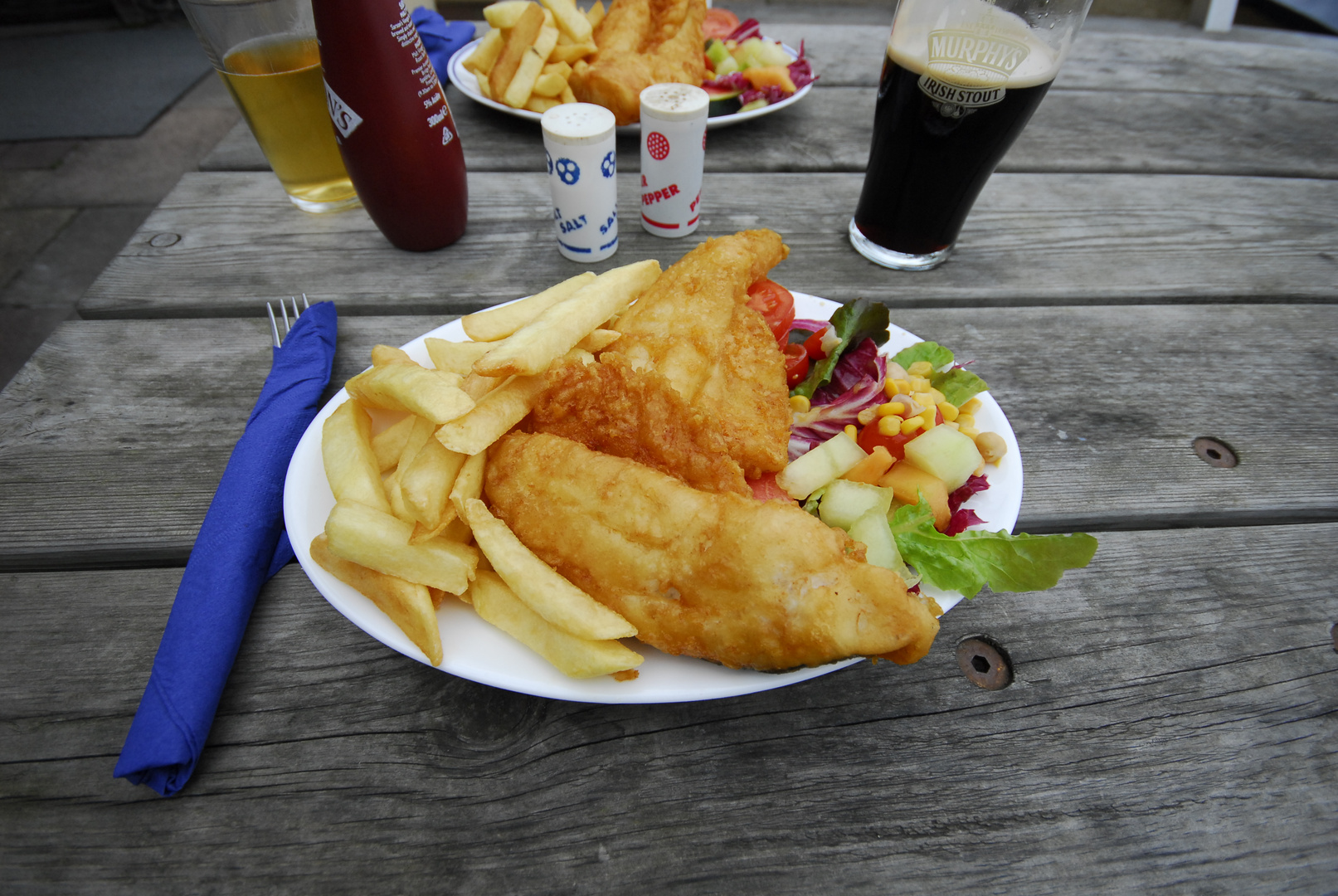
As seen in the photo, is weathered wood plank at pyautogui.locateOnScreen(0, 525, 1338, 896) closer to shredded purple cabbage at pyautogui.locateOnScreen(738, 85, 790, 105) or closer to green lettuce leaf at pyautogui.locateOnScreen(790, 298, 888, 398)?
green lettuce leaf at pyautogui.locateOnScreen(790, 298, 888, 398)

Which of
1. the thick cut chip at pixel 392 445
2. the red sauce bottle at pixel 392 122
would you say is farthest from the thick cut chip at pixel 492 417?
the red sauce bottle at pixel 392 122

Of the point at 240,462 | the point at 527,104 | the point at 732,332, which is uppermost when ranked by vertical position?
the point at 527,104

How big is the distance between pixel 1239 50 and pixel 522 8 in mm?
5108

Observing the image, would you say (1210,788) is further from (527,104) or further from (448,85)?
(448,85)

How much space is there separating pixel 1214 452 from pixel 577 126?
264 cm

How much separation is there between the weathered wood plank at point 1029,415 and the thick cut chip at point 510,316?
0.75 m

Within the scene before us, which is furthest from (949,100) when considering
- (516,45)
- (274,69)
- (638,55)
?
(274,69)

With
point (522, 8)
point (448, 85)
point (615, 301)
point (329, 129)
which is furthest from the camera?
point (448, 85)

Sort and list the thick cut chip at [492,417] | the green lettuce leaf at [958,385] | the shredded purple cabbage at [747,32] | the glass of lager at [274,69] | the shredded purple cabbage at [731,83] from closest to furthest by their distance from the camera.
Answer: the thick cut chip at [492,417] < the green lettuce leaf at [958,385] < the glass of lager at [274,69] < the shredded purple cabbage at [731,83] < the shredded purple cabbage at [747,32]

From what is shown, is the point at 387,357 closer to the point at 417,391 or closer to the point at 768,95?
the point at 417,391

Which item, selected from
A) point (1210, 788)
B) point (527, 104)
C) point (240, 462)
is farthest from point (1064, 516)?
point (527, 104)

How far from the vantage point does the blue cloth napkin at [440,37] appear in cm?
408

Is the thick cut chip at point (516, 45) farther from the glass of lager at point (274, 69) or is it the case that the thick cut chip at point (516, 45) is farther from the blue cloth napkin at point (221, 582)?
the blue cloth napkin at point (221, 582)

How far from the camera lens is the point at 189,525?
1993mm
